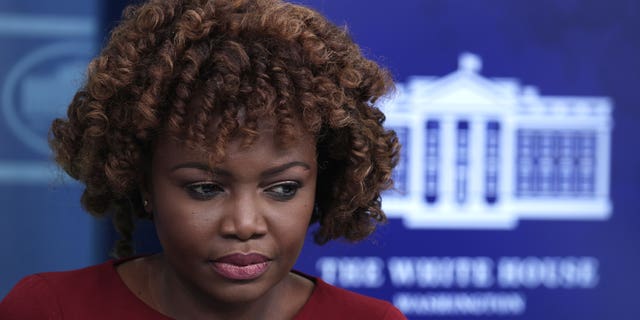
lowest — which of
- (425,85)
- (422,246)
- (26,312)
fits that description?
(26,312)

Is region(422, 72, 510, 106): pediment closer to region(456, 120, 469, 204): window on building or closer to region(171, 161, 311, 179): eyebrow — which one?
region(456, 120, 469, 204): window on building

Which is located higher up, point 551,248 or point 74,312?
point 551,248

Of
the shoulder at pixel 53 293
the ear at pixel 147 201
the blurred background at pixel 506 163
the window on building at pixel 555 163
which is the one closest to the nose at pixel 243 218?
the ear at pixel 147 201

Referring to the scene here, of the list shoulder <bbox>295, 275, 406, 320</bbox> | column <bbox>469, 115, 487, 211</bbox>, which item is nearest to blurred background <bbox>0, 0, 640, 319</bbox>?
column <bbox>469, 115, 487, 211</bbox>

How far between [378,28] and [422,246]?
639mm

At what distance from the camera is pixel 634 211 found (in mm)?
2963

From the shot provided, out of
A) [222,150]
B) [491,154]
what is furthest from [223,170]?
Result: [491,154]

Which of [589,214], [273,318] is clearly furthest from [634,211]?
[273,318]

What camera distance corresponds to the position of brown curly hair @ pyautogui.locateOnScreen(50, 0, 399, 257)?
160 centimetres

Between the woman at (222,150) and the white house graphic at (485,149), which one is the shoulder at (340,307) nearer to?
the woman at (222,150)

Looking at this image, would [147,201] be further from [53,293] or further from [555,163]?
[555,163]

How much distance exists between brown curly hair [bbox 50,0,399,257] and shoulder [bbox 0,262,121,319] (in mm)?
156

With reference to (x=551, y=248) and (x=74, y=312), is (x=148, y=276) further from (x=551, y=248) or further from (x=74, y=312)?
(x=551, y=248)

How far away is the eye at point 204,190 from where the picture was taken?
1611 millimetres
